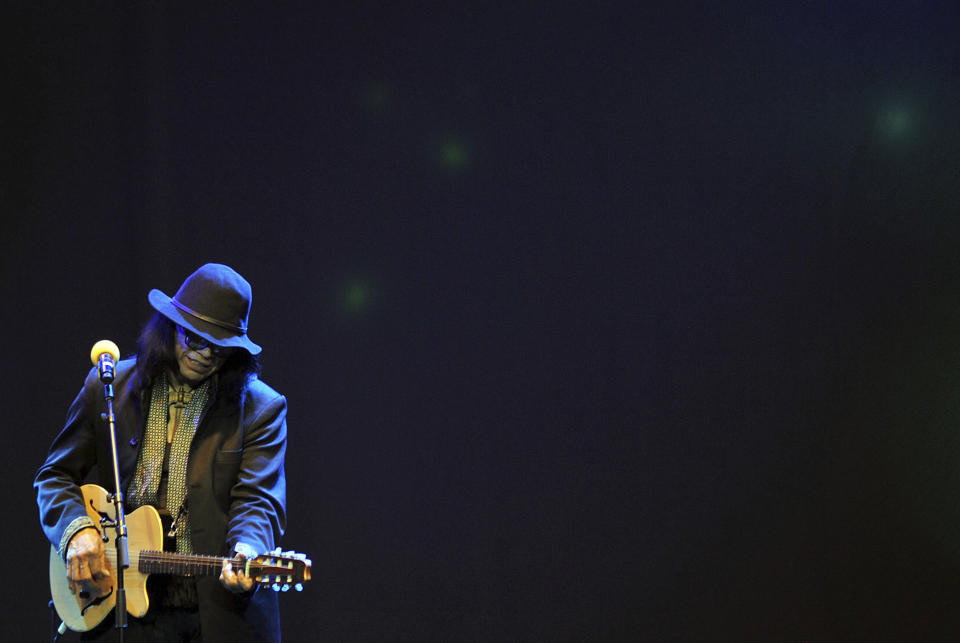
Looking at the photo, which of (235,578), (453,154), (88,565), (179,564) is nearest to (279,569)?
(235,578)

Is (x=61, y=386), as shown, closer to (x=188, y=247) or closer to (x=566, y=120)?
(x=188, y=247)

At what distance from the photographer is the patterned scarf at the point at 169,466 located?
2.81 m

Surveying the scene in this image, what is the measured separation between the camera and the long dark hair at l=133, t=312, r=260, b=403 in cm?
289

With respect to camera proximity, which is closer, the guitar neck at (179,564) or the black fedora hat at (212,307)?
the guitar neck at (179,564)

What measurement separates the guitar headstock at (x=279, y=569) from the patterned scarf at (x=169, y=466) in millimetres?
271

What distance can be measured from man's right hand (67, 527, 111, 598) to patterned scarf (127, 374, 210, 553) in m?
0.16

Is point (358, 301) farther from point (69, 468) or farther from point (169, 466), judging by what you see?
point (69, 468)

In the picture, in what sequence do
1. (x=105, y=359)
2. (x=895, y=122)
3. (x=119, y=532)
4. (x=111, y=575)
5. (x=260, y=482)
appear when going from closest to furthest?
(x=119, y=532)
(x=105, y=359)
(x=111, y=575)
(x=260, y=482)
(x=895, y=122)

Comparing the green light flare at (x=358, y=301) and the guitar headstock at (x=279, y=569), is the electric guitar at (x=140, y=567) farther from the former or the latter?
the green light flare at (x=358, y=301)

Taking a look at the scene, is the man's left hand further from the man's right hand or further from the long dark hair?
the long dark hair

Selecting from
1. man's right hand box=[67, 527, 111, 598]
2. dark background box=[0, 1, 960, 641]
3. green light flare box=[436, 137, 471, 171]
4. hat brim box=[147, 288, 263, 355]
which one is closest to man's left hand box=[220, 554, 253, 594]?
man's right hand box=[67, 527, 111, 598]

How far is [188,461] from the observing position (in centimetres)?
282

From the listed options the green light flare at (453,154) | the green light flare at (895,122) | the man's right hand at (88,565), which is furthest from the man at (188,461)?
the green light flare at (895,122)

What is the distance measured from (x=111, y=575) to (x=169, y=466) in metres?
0.35
